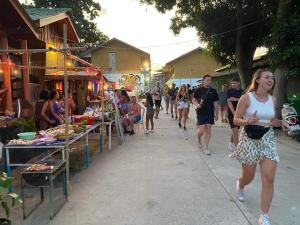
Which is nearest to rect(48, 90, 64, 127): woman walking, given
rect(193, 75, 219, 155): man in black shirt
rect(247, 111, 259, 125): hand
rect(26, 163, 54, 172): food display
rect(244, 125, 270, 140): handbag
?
rect(193, 75, 219, 155): man in black shirt

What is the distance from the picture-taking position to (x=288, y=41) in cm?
1098

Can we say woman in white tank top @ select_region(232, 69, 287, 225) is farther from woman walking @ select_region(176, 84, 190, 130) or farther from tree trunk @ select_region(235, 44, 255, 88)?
tree trunk @ select_region(235, 44, 255, 88)

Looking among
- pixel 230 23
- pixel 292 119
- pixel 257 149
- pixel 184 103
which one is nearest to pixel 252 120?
pixel 257 149

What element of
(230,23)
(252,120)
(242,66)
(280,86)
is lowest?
(252,120)

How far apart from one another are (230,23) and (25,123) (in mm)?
11343

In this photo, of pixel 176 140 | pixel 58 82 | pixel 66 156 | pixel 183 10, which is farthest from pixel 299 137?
pixel 58 82

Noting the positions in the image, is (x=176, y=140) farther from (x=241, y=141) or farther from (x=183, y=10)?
(x=183, y=10)

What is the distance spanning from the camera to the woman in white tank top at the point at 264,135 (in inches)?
161

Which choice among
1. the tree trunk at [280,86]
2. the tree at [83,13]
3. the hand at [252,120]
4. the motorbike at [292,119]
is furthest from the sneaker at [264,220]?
the tree at [83,13]

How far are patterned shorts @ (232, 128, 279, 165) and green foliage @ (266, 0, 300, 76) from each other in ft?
22.9

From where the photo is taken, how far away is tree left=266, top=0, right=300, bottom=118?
10602 millimetres

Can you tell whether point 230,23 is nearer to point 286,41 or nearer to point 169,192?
point 286,41

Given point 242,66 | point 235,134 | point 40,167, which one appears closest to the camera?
point 40,167

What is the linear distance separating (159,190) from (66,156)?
1555mm
